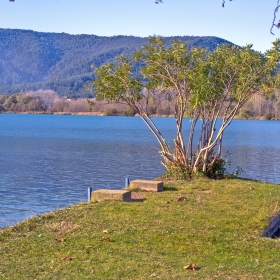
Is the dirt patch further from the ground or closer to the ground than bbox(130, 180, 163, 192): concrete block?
closer to the ground

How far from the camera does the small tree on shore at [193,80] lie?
16812 millimetres

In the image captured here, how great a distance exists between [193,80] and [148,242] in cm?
825

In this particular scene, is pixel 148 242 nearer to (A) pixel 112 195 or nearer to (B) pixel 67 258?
(B) pixel 67 258

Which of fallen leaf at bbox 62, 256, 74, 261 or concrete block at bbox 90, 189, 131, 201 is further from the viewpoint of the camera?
concrete block at bbox 90, 189, 131, 201

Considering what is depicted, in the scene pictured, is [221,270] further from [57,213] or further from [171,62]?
[171,62]

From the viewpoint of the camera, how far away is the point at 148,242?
9.05 metres

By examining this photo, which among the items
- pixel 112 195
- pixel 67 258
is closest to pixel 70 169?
pixel 112 195

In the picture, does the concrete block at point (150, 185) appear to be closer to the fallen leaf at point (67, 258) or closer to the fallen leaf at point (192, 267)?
the fallen leaf at point (67, 258)

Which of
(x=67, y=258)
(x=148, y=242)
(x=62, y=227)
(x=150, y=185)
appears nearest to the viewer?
(x=67, y=258)

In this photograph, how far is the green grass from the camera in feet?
24.5

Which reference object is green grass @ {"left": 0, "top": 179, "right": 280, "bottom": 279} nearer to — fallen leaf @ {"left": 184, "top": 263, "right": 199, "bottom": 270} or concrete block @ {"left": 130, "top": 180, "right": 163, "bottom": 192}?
fallen leaf @ {"left": 184, "top": 263, "right": 199, "bottom": 270}

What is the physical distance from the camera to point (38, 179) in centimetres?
2575

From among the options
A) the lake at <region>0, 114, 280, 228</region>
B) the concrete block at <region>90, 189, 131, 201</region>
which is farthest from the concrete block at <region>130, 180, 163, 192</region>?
the lake at <region>0, 114, 280, 228</region>

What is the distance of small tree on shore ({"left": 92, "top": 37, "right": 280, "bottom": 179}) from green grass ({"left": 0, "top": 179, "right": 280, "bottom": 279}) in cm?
443
